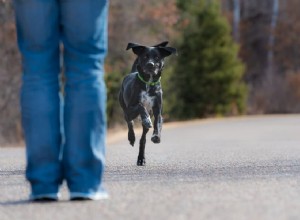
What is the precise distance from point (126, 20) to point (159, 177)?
28.9m

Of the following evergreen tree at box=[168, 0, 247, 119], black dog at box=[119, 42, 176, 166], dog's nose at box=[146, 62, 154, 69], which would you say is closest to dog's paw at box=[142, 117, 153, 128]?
black dog at box=[119, 42, 176, 166]

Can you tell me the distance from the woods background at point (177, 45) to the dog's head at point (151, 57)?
14.0m

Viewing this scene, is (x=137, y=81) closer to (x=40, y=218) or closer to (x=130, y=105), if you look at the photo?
(x=130, y=105)

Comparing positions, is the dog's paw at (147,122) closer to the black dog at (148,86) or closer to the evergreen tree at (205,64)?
the black dog at (148,86)

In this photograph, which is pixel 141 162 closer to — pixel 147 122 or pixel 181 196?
pixel 147 122

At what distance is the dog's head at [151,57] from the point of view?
34.3 ft

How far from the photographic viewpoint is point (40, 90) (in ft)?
19.5

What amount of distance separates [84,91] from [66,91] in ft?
0.40

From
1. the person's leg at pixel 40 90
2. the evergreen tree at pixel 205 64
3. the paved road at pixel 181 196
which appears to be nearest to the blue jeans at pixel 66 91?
the person's leg at pixel 40 90

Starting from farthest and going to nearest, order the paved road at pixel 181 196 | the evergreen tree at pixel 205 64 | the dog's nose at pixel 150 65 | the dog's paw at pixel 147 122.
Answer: the evergreen tree at pixel 205 64
the dog's paw at pixel 147 122
the dog's nose at pixel 150 65
the paved road at pixel 181 196

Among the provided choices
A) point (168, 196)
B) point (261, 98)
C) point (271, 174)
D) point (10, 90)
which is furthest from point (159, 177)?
point (261, 98)

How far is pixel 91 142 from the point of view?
5957 millimetres

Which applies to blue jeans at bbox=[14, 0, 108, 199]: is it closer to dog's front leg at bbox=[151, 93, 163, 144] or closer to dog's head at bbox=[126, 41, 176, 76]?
dog's head at bbox=[126, 41, 176, 76]

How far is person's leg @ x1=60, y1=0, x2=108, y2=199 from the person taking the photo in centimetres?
588
